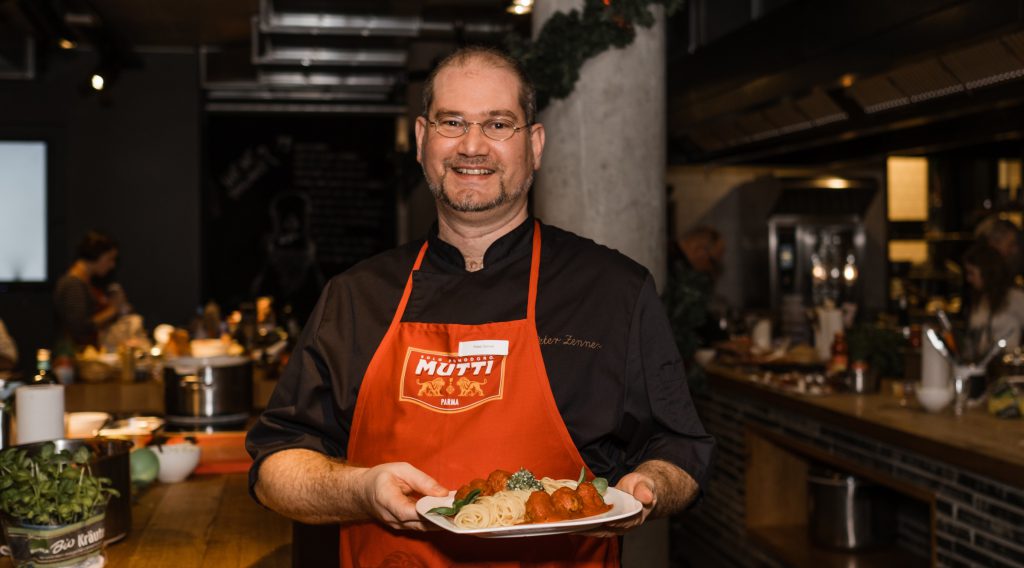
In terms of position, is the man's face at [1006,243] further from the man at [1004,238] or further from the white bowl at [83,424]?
the white bowl at [83,424]

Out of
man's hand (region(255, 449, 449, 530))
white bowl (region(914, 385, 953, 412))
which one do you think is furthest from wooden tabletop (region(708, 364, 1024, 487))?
man's hand (region(255, 449, 449, 530))

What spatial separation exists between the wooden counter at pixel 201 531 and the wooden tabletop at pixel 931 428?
2001 mm

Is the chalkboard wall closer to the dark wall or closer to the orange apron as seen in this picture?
the dark wall

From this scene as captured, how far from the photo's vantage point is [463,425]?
1.76 m

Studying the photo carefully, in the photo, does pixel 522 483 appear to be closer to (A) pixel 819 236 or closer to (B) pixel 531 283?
(B) pixel 531 283

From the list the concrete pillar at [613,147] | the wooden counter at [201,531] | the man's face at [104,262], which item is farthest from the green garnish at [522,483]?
the man's face at [104,262]

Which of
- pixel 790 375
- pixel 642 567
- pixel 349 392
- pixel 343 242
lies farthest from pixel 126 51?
pixel 349 392

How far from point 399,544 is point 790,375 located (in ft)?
10.9

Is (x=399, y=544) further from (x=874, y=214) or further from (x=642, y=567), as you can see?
(x=874, y=214)

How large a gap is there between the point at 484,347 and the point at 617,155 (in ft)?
5.53

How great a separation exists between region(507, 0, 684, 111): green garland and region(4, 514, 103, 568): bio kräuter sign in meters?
1.97

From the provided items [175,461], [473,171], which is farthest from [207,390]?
[473,171]

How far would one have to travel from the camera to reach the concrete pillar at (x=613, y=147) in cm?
338

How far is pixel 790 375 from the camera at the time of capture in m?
4.80
